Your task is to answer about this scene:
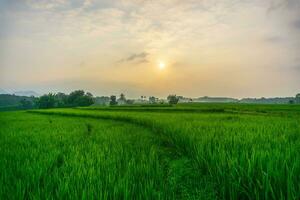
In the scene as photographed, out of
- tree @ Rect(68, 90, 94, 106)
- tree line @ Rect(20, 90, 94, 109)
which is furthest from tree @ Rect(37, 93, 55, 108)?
tree @ Rect(68, 90, 94, 106)

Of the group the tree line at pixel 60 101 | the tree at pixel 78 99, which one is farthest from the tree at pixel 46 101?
the tree at pixel 78 99

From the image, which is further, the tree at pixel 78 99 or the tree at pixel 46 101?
the tree at pixel 78 99

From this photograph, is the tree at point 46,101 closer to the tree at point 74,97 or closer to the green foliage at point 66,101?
the green foliage at point 66,101

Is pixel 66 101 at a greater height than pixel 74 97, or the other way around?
pixel 74 97

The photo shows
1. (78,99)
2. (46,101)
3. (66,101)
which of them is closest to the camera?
(46,101)

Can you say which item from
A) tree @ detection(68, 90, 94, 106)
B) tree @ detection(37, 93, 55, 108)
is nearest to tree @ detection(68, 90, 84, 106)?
tree @ detection(68, 90, 94, 106)

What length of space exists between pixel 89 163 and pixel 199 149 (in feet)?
6.41

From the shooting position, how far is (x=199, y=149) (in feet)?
14.7

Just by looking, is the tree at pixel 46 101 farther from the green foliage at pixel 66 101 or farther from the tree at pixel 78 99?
the tree at pixel 78 99

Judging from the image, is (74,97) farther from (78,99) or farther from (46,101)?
(46,101)

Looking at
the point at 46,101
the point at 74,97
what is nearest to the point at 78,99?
the point at 74,97

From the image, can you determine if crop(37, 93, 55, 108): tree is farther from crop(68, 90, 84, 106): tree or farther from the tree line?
crop(68, 90, 84, 106): tree

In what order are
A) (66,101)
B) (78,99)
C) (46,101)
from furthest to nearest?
(66,101) → (78,99) → (46,101)

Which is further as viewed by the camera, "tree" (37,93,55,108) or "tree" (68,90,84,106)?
"tree" (68,90,84,106)
